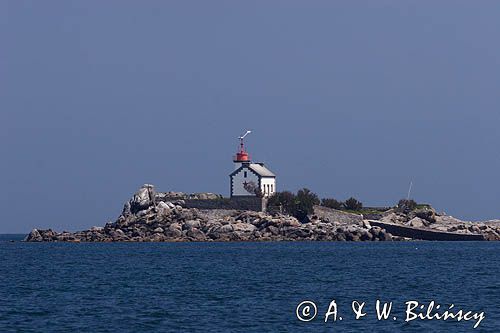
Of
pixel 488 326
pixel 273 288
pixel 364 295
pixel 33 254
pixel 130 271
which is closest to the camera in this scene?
pixel 488 326

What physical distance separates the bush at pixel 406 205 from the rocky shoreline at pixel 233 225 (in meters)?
2.39

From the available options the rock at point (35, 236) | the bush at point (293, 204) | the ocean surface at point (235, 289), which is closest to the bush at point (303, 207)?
the bush at point (293, 204)

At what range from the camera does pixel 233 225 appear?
104938 mm

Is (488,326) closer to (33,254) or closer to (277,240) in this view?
(33,254)

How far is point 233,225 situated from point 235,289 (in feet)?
181

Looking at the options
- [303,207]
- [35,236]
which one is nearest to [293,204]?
[303,207]

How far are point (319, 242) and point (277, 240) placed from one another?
4.21 metres

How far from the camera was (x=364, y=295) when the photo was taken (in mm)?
46969

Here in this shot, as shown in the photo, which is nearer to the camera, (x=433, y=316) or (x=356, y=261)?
(x=433, y=316)

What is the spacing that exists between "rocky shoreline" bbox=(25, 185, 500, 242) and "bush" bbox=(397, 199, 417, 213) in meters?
2.39

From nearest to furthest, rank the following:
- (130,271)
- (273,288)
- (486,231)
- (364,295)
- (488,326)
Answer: (488,326)
(364,295)
(273,288)
(130,271)
(486,231)

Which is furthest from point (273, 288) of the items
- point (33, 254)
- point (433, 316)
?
point (33, 254)

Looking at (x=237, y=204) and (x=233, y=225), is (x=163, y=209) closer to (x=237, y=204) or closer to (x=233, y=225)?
(x=233, y=225)

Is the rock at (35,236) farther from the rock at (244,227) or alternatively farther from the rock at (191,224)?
the rock at (244,227)
